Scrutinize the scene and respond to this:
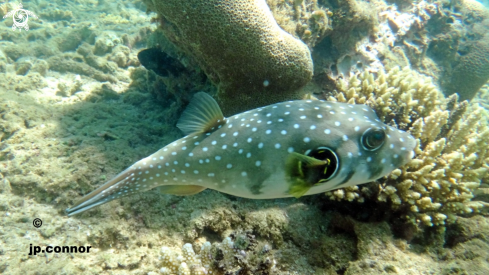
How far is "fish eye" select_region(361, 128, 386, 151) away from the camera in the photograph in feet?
7.67

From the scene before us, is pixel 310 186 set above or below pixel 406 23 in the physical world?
below

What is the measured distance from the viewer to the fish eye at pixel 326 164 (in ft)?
7.60

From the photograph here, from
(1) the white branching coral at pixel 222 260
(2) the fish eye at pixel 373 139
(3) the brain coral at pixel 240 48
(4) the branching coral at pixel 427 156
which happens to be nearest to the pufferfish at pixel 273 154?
(2) the fish eye at pixel 373 139

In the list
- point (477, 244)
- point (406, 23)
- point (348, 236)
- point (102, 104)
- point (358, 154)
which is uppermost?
point (406, 23)

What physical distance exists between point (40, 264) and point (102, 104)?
12.0 feet

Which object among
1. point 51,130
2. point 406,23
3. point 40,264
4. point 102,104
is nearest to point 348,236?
point 40,264

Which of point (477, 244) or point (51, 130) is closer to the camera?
point (477, 244)

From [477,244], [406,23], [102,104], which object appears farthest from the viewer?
[406,23]

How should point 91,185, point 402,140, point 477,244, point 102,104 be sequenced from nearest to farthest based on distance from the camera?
point 402,140 < point 477,244 < point 91,185 < point 102,104

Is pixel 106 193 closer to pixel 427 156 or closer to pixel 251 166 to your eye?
pixel 251 166

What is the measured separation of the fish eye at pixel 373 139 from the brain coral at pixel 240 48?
1911mm

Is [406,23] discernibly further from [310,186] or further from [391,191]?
[310,186]

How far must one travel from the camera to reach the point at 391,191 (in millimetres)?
3188

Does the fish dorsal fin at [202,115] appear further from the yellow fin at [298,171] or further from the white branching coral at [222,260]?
the white branching coral at [222,260]
